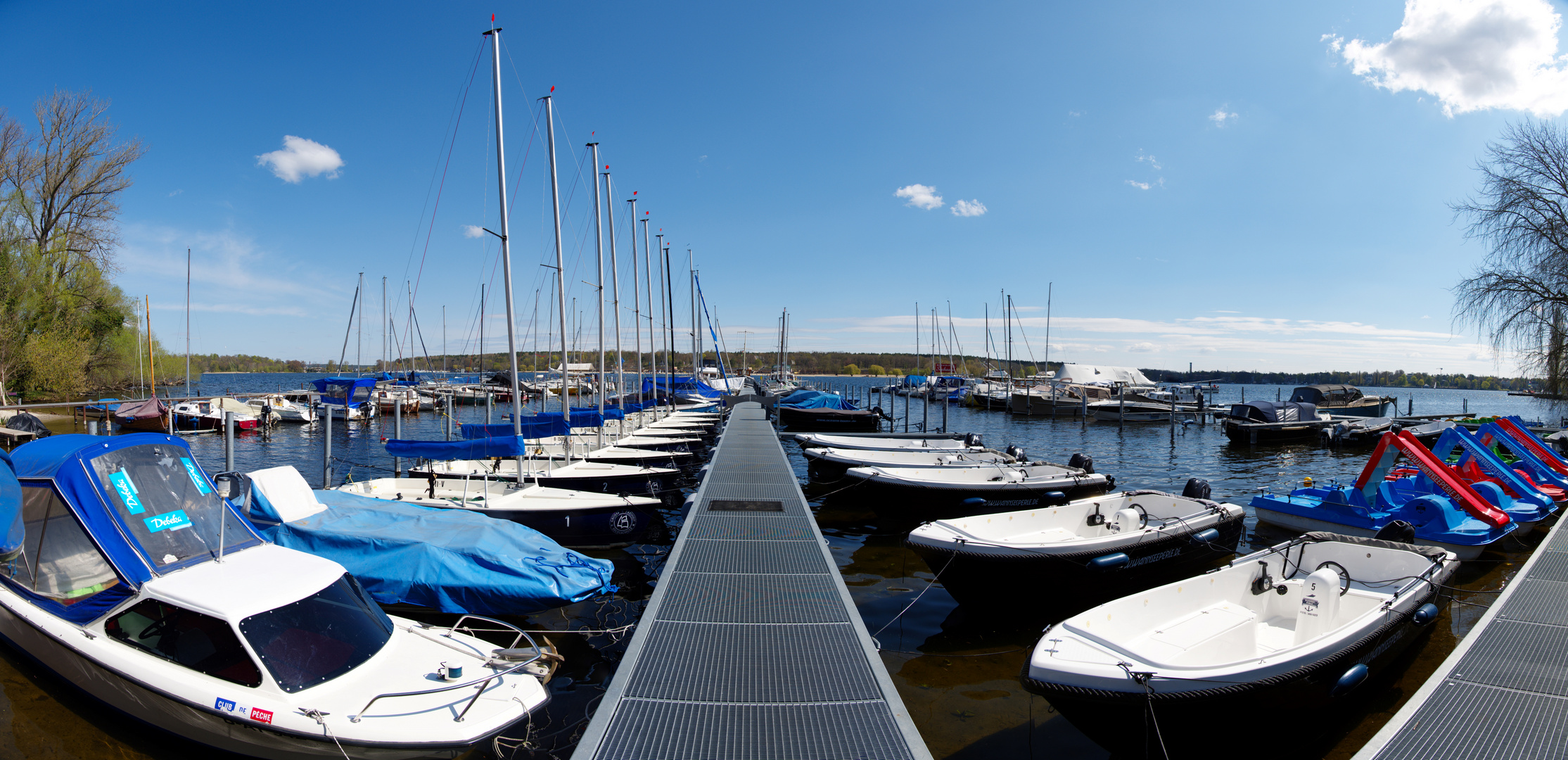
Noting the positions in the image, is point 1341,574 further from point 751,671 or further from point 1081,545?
point 751,671

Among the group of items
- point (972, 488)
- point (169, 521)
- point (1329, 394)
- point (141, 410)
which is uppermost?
point (169, 521)

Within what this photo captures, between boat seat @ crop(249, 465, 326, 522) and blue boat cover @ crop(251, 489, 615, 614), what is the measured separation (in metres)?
0.09

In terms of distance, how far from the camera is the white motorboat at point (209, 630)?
5035mm

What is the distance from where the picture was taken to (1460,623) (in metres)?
9.37

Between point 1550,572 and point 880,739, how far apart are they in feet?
32.5

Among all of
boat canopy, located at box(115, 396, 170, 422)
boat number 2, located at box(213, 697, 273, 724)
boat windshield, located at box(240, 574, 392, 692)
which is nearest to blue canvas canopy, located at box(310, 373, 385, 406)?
boat canopy, located at box(115, 396, 170, 422)

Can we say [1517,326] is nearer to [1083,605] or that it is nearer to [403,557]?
[1083,605]

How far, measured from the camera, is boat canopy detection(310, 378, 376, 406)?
3955 cm

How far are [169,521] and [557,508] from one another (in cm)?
583

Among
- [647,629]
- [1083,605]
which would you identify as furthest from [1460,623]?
[647,629]

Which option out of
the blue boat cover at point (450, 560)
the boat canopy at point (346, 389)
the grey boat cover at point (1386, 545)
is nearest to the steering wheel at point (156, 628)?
the blue boat cover at point (450, 560)

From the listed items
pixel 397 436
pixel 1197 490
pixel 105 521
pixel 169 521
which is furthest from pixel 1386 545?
pixel 397 436

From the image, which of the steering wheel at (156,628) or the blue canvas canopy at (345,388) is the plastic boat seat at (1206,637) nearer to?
the steering wheel at (156,628)

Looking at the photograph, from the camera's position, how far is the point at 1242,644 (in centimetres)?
670
